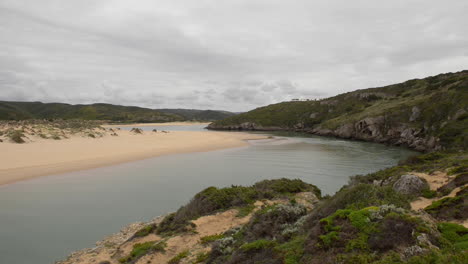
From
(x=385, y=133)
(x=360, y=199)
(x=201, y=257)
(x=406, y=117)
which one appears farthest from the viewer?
(x=385, y=133)

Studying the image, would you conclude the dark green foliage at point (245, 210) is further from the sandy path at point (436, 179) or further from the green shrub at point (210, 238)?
the sandy path at point (436, 179)

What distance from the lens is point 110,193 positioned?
63.0ft

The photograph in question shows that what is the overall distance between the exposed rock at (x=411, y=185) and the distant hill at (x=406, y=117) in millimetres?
26391

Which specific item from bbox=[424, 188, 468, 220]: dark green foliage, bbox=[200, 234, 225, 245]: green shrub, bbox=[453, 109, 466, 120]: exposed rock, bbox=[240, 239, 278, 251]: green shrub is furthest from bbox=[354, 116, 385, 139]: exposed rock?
bbox=[240, 239, 278, 251]: green shrub

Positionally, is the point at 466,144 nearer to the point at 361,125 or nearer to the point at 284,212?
the point at 361,125

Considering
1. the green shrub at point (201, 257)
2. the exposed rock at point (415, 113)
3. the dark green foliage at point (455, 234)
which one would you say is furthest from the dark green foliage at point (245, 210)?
the exposed rock at point (415, 113)

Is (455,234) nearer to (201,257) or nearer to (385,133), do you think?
(201,257)

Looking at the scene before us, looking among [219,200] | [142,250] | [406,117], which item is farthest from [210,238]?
[406,117]

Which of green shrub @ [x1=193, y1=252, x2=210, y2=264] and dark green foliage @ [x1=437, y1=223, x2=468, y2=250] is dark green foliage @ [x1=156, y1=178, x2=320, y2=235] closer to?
green shrub @ [x1=193, y1=252, x2=210, y2=264]

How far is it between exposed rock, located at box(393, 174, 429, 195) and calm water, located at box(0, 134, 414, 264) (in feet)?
20.1

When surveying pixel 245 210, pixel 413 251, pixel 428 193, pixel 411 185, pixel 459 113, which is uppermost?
pixel 459 113

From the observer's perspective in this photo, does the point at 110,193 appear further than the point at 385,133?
No

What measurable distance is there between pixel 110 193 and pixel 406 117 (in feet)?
199

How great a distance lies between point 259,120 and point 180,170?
96.6 meters
